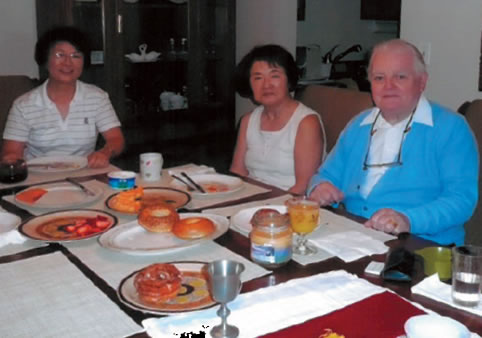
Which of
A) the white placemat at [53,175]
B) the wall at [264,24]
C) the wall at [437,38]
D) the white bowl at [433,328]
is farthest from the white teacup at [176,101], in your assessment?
the white bowl at [433,328]

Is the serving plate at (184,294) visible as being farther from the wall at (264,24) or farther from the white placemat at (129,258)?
the wall at (264,24)

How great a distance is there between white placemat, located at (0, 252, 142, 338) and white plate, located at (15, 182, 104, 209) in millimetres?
428

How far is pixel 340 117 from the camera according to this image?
241cm

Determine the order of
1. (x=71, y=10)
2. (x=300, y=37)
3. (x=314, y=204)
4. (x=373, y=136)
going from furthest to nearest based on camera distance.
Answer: (x=300, y=37) → (x=71, y=10) → (x=373, y=136) → (x=314, y=204)

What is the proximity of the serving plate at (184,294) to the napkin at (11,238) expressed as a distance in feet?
1.36

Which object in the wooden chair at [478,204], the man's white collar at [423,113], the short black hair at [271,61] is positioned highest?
the short black hair at [271,61]

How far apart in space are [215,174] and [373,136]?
1.86ft

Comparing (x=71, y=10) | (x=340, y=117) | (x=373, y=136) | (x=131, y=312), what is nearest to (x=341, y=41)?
(x=71, y=10)

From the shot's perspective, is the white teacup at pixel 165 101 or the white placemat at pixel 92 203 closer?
the white placemat at pixel 92 203

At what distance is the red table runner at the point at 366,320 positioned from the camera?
0.98 m

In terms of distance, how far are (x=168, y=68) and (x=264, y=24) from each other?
0.82m

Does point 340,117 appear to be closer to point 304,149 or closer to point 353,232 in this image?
point 304,149

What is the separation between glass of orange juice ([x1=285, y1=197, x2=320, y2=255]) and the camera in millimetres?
1351

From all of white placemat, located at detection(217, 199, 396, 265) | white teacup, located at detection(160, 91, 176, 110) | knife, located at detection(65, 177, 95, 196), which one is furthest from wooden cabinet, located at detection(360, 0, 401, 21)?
knife, located at detection(65, 177, 95, 196)
